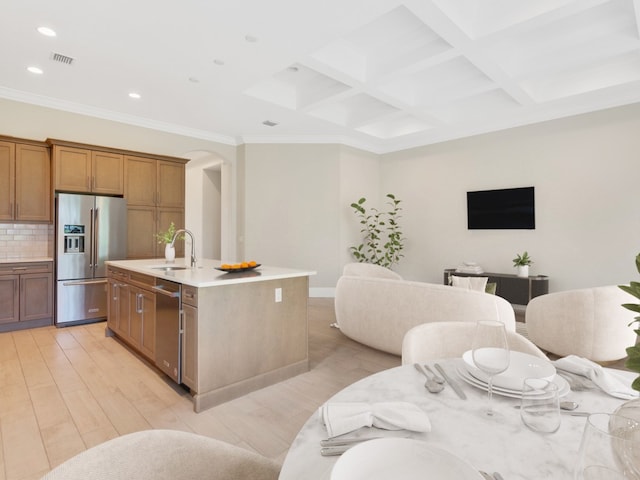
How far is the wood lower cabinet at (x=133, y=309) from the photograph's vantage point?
304 centimetres

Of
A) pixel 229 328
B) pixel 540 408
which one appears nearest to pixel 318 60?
pixel 229 328

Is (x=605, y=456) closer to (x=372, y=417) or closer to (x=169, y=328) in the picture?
(x=372, y=417)

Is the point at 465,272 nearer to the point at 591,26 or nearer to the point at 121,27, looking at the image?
the point at 591,26

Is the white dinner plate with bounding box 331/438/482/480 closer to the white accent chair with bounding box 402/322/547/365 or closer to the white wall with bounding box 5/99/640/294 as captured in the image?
the white accent chair with bounding box 402/322/547/365

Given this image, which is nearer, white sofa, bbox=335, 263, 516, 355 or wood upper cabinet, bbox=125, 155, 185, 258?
white sofa, bbox=335, 263, 516, 355

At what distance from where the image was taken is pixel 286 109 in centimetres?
527

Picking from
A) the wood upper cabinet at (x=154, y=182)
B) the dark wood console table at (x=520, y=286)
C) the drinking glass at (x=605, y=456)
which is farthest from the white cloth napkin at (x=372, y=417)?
the wood upper cabinet at (x=154, y=182)

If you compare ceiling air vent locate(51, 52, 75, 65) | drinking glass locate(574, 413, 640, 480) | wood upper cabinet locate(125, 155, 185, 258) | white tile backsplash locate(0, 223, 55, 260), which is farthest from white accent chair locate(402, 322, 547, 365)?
white tile backsplash locate(0, 223, 55, 260)

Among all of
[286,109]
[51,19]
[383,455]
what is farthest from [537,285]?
[51,19]

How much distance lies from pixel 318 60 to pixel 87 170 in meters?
3.52

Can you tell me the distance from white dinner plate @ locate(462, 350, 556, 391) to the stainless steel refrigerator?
5083 millimetres

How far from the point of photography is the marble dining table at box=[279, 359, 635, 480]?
2.19ft

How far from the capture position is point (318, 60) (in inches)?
153

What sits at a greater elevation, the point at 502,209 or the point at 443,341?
the point at 502,209
